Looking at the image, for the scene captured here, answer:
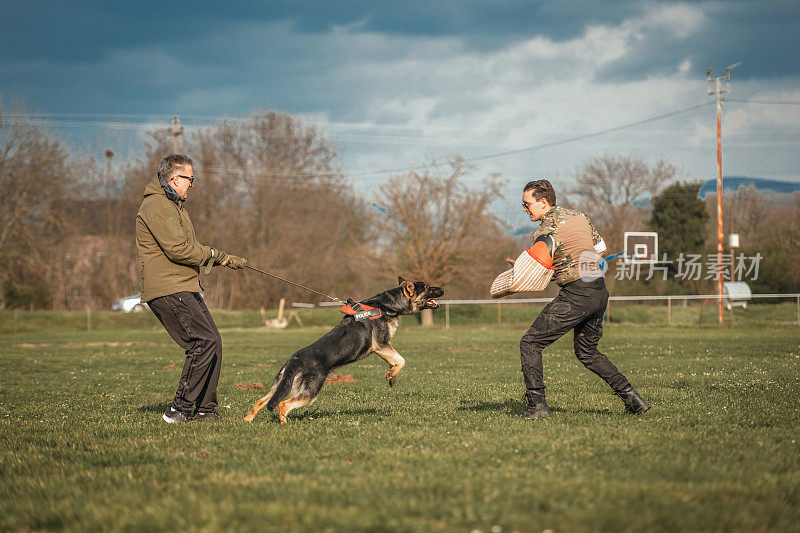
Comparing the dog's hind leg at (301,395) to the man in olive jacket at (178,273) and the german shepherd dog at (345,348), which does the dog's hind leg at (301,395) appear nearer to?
the german shepherd dog at (345,348)

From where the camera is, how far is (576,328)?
6328 mm

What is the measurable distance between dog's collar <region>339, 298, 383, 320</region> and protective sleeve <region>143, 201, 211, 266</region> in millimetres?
1725

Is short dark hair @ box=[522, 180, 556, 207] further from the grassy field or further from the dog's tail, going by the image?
the dog's tail

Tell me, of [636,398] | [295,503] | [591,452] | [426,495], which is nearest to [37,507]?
[295,503]

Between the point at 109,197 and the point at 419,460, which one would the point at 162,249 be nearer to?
the point at 419,460

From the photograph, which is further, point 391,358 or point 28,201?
point 28,201

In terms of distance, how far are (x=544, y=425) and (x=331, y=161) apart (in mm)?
39017

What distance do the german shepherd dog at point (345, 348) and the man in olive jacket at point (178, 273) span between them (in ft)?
2.31

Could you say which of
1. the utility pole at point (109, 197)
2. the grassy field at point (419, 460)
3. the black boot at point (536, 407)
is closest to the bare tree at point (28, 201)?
the utility pole at point (109, 197)

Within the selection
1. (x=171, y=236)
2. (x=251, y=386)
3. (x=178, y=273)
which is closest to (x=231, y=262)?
(x=178, y=273)

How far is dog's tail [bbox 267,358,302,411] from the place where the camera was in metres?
6.20

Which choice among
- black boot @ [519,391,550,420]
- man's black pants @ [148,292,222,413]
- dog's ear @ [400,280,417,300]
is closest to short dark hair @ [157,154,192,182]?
man's black pants @ [148,292,222,413]

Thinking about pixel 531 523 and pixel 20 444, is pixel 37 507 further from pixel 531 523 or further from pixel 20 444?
pixel 531 523

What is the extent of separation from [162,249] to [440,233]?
102 ft
